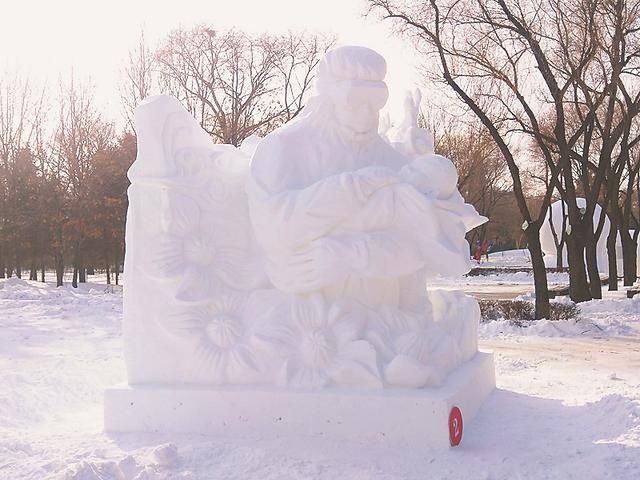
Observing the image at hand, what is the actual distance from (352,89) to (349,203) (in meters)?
0.73

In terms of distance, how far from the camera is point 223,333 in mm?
4410

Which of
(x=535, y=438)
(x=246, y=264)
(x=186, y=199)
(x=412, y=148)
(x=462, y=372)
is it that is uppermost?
(x=412, y=148)

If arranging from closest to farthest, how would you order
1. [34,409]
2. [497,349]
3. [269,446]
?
[269,446] < [34,409] < [497,349]

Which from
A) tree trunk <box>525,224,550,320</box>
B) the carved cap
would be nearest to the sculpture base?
the carved cap

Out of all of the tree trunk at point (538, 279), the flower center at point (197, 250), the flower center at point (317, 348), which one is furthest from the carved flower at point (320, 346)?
the tree trunk at point (538, 279)

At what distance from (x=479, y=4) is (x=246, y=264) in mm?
7895

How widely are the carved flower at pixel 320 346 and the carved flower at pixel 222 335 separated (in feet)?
0.59

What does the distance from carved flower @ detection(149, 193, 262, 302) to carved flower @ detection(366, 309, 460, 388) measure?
875 millimetres

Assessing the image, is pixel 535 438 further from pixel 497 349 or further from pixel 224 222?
pixel 497 349

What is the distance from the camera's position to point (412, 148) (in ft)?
17.7

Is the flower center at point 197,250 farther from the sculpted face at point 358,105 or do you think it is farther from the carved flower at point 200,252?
the sculpted face at point 358,105

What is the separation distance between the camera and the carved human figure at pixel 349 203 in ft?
14.1

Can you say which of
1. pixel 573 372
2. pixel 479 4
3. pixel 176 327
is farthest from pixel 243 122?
pixel 176 327

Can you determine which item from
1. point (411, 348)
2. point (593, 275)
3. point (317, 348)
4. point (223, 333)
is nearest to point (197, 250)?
point (223, 333)
